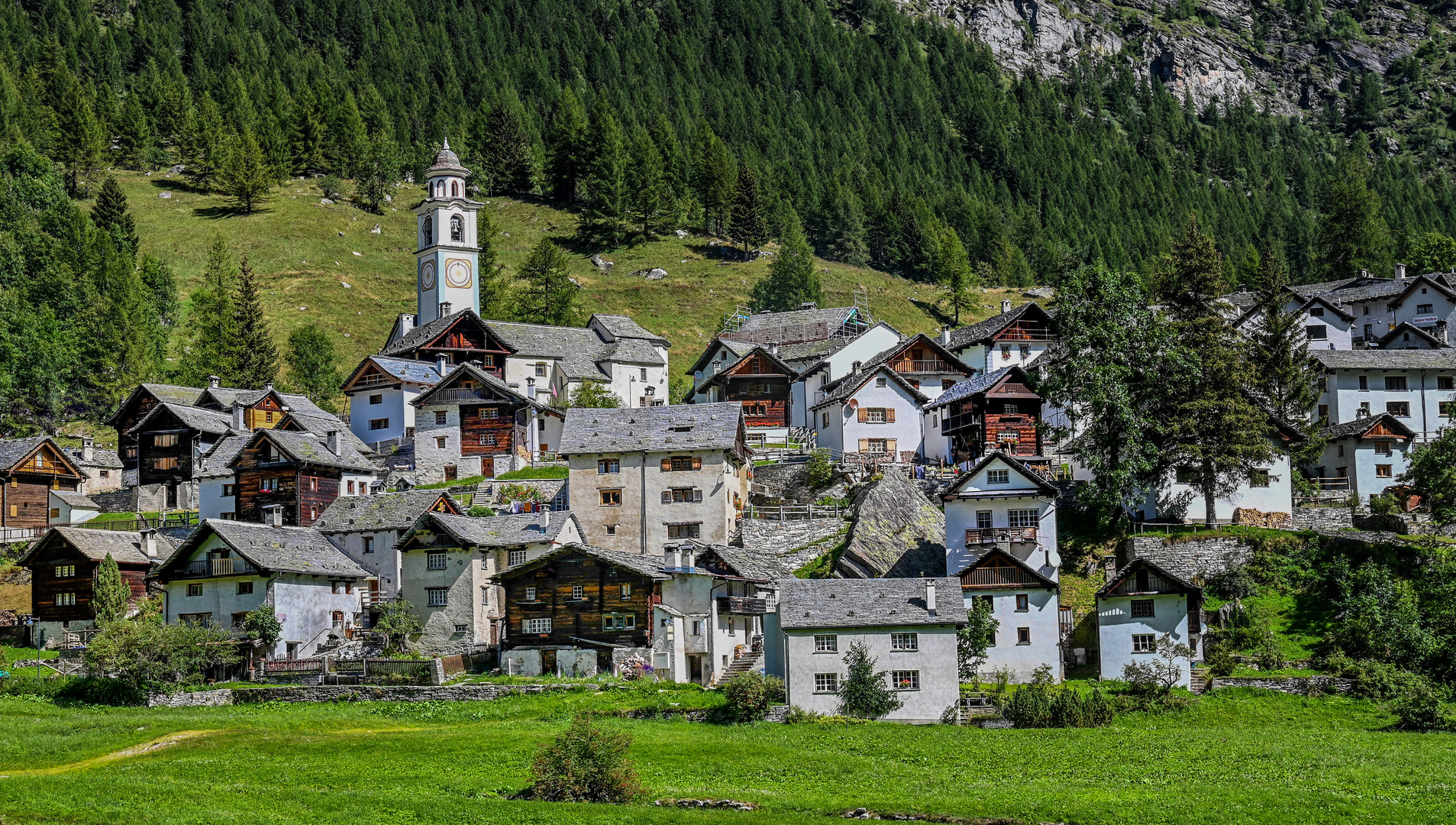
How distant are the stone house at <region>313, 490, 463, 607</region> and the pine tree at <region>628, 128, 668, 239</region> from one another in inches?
4112

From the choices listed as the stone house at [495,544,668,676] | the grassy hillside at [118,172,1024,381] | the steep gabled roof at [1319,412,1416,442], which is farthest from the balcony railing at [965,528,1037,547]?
the grassy hillside at [118,172,1024,381]

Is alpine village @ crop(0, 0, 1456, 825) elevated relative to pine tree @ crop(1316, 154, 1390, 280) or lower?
lower

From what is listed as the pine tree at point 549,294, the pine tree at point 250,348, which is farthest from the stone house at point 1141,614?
the pine tree at point 549,294

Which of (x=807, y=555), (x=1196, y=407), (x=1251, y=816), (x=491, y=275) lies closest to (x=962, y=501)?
(x=807, y=555)

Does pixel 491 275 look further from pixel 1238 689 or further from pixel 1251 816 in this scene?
pixel 1251 816

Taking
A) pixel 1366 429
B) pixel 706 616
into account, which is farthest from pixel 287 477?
pixel 1366 429

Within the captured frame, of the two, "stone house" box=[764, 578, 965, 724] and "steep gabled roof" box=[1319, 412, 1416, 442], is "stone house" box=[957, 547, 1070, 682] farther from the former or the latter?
"steep gabled roof" box=[1319, 412, 1416, 442]

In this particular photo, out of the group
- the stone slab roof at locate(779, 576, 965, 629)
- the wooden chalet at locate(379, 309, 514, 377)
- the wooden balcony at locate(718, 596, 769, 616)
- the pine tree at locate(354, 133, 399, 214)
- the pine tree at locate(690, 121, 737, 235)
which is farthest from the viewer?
the pine tree at locate(354, 133, 399, 214)

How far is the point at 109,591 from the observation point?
68812mm

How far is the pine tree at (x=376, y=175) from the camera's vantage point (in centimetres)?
18225

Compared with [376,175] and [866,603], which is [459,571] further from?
[376,175]

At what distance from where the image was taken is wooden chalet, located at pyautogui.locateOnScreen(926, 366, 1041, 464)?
85.2 meters

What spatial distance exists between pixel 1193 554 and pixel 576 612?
2998 centimetres

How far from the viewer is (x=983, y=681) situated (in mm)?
61719
